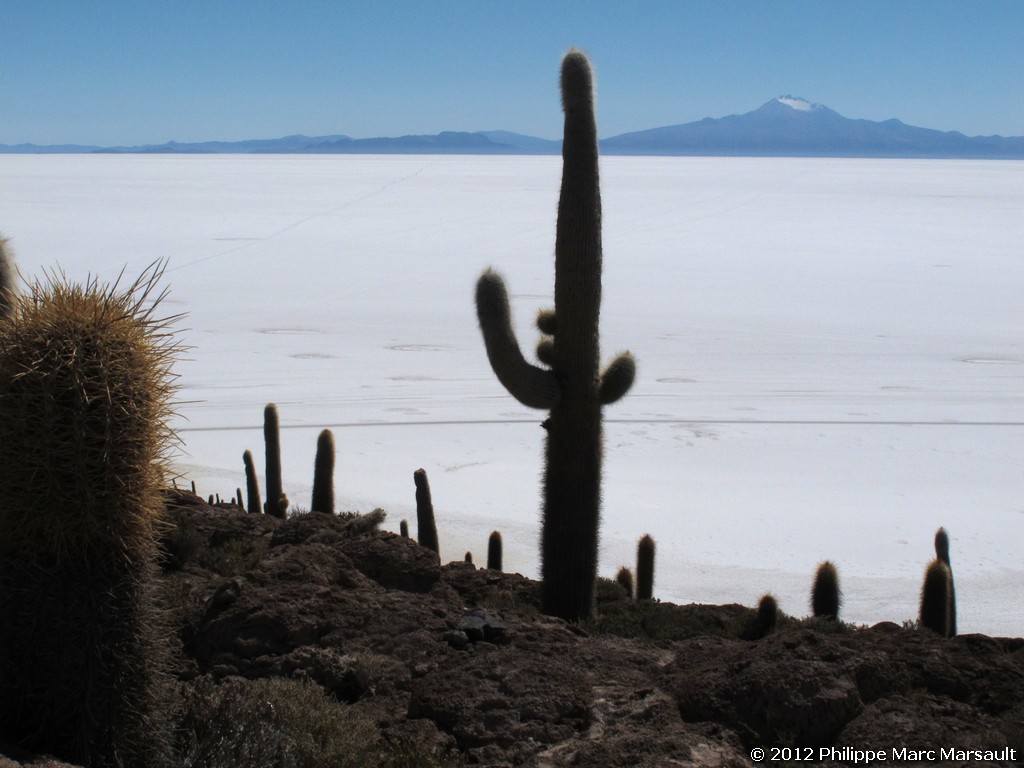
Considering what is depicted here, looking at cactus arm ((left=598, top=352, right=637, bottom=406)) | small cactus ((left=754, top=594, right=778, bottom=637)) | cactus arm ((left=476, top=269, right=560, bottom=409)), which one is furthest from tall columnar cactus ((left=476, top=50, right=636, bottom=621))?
small cactus ((left=754, top=594, right=778, bottom=637))

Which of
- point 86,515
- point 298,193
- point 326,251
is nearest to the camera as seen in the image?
point 86,515

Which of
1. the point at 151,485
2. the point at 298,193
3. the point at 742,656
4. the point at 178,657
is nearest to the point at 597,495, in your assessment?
the point at 742,656

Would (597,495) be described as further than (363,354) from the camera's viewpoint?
No

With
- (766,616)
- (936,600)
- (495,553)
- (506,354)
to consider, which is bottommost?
(495,553)

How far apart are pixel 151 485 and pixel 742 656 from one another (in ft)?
10.2

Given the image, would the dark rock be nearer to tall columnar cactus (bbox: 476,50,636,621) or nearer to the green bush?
the green bush

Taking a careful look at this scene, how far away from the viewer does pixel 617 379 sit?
806 cm

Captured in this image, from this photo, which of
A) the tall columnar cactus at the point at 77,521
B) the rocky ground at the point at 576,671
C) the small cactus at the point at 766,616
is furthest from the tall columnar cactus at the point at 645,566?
the tall columnar cactus at the point at 77,521

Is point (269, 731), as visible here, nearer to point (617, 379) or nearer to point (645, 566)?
point (617, 379)

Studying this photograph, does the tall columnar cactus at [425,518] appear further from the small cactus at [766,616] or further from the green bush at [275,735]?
the green bush at [275,735]

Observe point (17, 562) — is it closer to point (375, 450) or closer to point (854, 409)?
point (375, 450)

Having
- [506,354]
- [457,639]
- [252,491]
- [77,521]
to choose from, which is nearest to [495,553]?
[506,354]

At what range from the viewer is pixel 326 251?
39.9 metres

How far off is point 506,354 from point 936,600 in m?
3.58
